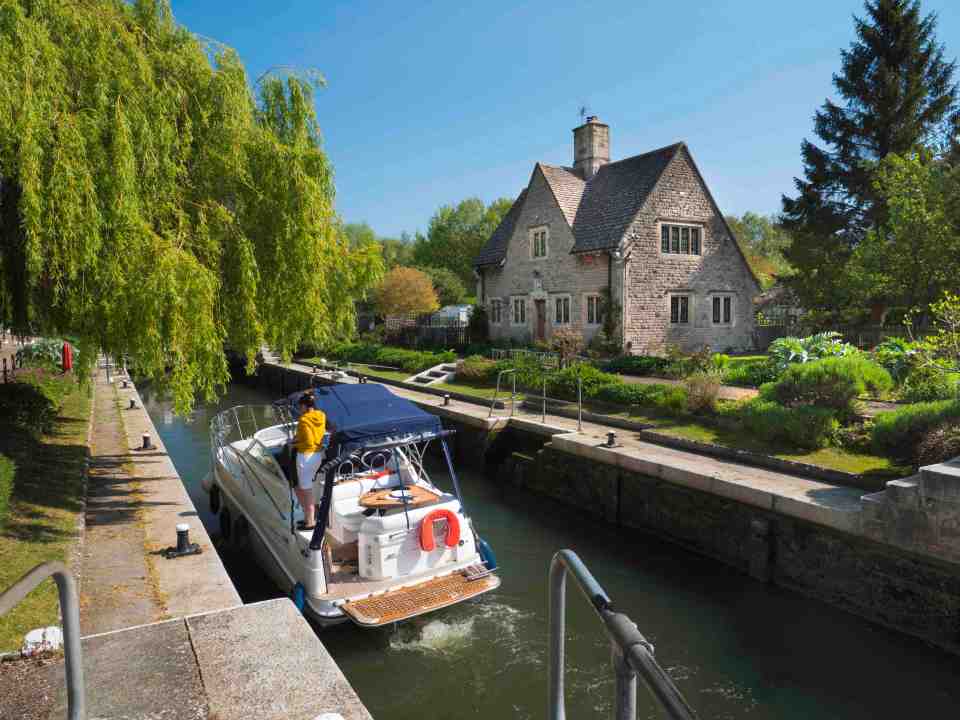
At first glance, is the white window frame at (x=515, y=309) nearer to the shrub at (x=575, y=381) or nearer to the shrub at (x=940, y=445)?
the shrub at (x=575, y=381)

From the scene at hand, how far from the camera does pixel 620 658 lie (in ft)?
8.74

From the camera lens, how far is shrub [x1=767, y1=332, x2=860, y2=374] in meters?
16.7

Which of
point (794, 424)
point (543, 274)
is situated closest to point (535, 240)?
point (543, 274)

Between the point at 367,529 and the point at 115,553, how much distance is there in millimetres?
3429

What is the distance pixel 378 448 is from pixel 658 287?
21.4 metres

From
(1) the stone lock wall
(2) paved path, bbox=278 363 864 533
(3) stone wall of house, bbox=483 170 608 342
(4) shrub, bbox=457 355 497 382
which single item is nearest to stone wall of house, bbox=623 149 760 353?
(3) stone wall of house, bbox=483 170 608 342

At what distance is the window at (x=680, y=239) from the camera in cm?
2797

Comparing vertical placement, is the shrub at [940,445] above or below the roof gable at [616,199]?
below

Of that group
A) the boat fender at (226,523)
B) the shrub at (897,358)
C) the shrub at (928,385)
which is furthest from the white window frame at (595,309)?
the boat fender at (226,523)

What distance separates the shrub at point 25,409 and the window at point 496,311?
21.4 meters

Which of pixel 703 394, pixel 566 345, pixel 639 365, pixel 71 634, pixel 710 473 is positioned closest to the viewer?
pixel 71 634

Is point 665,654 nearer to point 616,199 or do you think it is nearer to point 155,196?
point 155,196

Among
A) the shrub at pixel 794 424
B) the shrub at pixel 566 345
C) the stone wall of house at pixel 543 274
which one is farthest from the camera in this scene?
the stone wall of house at pixel 543 274

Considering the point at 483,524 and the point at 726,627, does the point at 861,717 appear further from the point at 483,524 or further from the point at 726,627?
the point at 483,524
